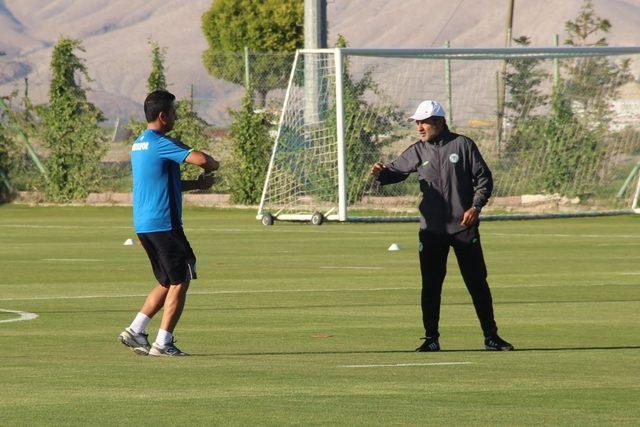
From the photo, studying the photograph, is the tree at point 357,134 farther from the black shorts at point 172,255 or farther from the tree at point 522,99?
the black shorts at point 172,255

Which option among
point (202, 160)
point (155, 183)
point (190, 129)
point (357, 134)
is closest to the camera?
point (202, 160)

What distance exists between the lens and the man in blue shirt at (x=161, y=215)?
13508 millimetres

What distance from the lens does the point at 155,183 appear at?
1362 cm

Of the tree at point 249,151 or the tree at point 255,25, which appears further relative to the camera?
the tree at point 255,25

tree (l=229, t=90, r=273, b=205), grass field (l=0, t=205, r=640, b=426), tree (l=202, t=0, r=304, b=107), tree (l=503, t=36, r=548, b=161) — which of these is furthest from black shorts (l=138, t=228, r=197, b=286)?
tree (l=202, t=0, r=304, b=107)

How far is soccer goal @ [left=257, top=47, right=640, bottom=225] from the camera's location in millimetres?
36719

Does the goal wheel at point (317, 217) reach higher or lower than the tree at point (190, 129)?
lower

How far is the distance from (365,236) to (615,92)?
9.95 metres

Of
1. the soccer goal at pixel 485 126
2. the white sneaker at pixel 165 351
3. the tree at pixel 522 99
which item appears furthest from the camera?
the tree at pixel 522 99

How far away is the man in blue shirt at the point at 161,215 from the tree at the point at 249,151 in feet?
96.0

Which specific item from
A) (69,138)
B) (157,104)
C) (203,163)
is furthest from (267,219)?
(203,163)

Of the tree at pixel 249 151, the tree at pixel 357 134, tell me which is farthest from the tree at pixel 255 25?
the tree at pixel 357 134

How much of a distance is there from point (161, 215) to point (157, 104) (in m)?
0.80

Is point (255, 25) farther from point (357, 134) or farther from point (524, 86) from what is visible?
point (357, 134)
